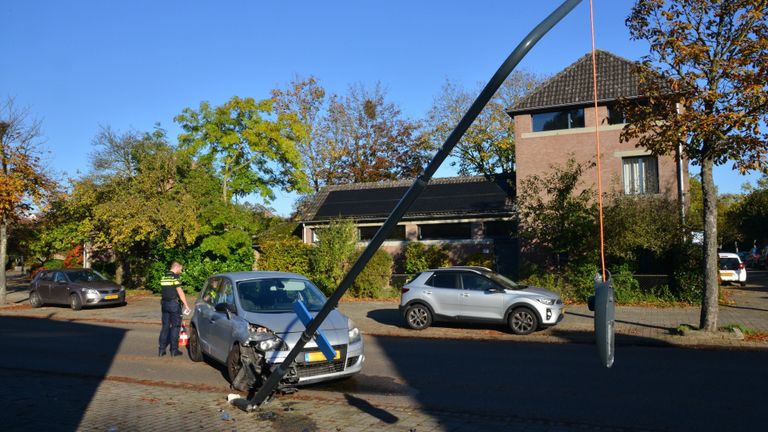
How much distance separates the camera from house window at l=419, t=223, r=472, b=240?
2691cm

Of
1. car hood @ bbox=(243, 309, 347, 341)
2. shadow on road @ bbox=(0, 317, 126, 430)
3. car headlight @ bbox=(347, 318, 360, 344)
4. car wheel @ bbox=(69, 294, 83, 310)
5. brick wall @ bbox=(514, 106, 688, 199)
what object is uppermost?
brick wall @ bbox=(514, 106, 688, 199)

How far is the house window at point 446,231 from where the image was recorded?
26906mm

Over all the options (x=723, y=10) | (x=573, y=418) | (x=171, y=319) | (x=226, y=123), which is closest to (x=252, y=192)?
(x=226, y=123)

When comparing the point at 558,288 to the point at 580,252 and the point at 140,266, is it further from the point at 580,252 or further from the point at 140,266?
the point at 140,266

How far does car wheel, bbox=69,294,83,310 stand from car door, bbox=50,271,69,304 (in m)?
0.28

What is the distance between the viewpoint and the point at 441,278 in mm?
14633

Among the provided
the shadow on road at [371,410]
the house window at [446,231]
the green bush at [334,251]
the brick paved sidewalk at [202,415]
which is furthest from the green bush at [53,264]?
the shadow on road at [371,410]

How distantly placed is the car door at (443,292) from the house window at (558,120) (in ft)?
44.2

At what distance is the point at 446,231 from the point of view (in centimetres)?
2739

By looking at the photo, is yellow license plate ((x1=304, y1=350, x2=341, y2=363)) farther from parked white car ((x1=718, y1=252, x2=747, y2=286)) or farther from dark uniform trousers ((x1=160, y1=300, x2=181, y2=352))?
parked white car ((x1=718, y1=252, x2=747, y2=286))

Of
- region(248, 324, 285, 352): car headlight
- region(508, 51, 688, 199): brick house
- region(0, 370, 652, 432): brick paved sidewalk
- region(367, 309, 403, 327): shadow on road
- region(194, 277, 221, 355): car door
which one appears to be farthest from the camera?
region(508, 51, 688, 199): brick house

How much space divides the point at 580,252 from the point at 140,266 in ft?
68.8

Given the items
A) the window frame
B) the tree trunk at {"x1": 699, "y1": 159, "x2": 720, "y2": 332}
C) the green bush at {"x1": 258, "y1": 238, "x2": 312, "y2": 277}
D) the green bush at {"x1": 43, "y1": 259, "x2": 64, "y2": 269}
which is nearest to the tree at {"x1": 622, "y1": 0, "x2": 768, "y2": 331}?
the tree trunk at {"x1": 699, "y1": 159, "x2": 720, "y2": 332}

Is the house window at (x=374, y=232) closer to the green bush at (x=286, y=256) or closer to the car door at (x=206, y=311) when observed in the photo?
the green bush at (x=286, y=256)
